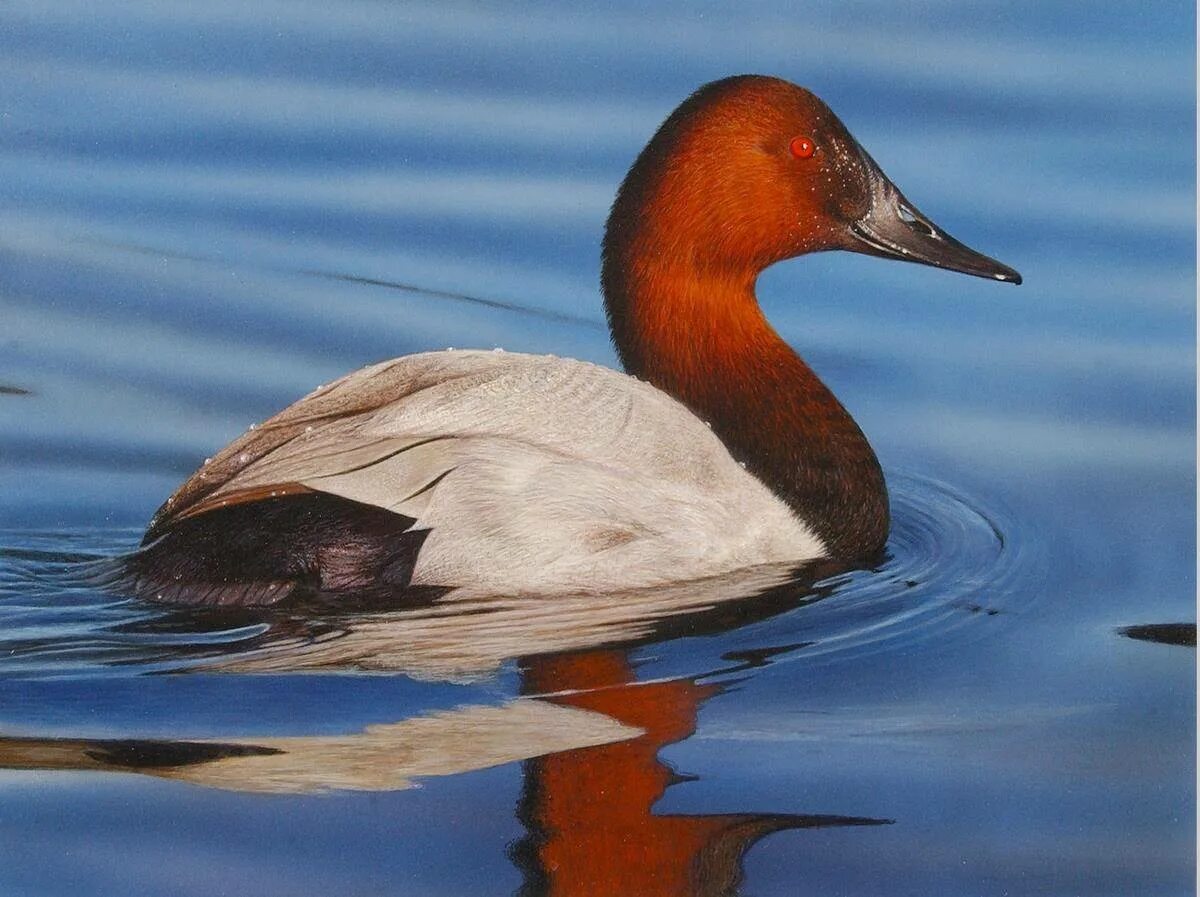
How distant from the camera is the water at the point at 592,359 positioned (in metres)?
3.59

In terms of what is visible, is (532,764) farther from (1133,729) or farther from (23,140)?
(23,140)

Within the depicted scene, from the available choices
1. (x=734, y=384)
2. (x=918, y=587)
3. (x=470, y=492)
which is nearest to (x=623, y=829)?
(x=470, y=492)

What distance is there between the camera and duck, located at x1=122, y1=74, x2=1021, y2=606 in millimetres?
4152

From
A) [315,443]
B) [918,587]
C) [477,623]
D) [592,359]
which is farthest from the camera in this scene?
[592,359]

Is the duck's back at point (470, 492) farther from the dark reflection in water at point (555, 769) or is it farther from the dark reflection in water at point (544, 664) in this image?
the dark reflection in water at point (555, 769)

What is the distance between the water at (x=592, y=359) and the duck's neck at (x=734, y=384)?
0.62 ft

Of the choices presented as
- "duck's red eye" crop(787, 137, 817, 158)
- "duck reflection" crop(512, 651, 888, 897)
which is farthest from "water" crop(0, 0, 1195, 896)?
"duck's red eye" crop(787, 137, 817, 158)

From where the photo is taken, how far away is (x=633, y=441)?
4.30 m

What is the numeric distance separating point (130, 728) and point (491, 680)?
614 mm

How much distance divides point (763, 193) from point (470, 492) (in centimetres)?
101

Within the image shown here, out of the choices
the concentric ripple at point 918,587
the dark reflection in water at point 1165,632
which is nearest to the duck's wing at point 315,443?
the concentric ripple at point 918,587

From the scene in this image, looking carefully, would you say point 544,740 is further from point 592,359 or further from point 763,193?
point 592,359

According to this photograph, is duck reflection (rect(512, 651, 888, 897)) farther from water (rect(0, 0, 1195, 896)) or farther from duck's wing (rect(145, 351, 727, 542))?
duck's wing (rect(145, 351, 727, 542))

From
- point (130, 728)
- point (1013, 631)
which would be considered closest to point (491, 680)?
point (130, 728)
